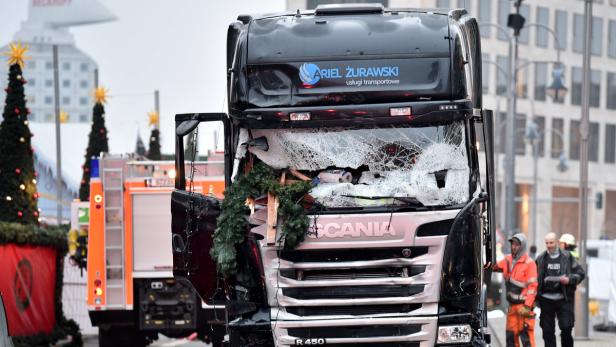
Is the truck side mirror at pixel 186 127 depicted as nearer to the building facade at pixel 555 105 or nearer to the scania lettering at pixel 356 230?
the scania lettering at pixel 356 230

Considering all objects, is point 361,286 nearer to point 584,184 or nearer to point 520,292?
point 520,292

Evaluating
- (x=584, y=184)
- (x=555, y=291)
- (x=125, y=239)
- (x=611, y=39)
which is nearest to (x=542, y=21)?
(x=611, y=39)

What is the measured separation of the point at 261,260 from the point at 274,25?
2336 mm

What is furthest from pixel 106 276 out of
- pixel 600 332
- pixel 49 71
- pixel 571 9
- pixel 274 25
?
pixel 49 71

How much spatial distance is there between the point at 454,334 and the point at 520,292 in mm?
5344

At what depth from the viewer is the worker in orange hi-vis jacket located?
1706cm

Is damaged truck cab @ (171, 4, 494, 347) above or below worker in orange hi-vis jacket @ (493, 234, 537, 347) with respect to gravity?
above

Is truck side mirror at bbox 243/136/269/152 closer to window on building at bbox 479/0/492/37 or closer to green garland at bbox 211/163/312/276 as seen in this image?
green garland at bbox 211/163/312/276

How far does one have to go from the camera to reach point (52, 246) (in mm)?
23969

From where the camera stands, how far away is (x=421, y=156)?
1243 cm

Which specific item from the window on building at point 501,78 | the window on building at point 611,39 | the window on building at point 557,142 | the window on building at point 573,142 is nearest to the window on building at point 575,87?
the window on building at point 573,142

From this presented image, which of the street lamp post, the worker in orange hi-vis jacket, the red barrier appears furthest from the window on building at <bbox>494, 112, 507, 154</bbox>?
the worker in orange hi-vis jacket

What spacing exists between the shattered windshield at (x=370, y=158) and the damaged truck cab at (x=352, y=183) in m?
Result: 0.01

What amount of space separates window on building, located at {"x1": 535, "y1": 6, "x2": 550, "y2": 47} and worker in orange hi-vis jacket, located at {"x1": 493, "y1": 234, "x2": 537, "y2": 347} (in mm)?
66446
